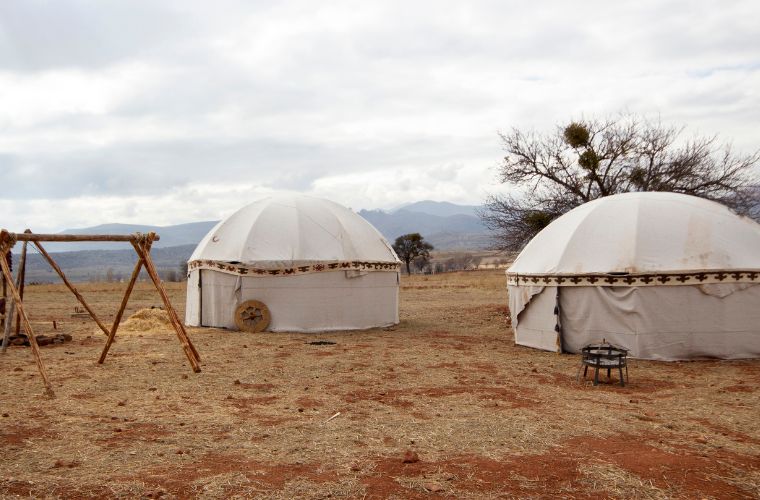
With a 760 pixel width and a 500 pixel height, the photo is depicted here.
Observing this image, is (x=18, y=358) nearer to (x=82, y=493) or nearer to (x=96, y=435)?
(x=96, y=435)

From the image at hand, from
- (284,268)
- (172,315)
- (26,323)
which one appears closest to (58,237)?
(26,323)

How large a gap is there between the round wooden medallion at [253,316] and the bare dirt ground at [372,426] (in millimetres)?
2871

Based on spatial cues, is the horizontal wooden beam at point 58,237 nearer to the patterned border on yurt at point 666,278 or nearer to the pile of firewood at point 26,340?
the pile of firewood at point 26,340

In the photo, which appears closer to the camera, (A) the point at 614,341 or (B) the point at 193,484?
(B) the point at 193,484

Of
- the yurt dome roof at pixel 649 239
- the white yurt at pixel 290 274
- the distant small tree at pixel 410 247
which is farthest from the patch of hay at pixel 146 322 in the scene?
the distant small tree at pixel 410 247

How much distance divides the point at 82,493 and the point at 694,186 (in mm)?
18101

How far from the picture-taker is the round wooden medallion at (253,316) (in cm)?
1527

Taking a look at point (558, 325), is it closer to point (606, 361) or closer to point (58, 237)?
point (606, 361)

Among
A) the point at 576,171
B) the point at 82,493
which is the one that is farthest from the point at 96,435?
the point at 576,171

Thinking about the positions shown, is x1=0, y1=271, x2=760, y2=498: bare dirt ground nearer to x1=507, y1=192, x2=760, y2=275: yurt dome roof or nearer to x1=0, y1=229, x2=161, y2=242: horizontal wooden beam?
x1=507, y1=192, x2=760, y2=275: yurt dome roof

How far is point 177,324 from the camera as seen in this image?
33.1ft

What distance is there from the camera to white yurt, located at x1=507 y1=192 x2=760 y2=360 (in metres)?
10.9

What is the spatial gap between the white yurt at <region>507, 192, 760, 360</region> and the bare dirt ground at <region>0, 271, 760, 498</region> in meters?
0.69

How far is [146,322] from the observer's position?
15789 millimetres
